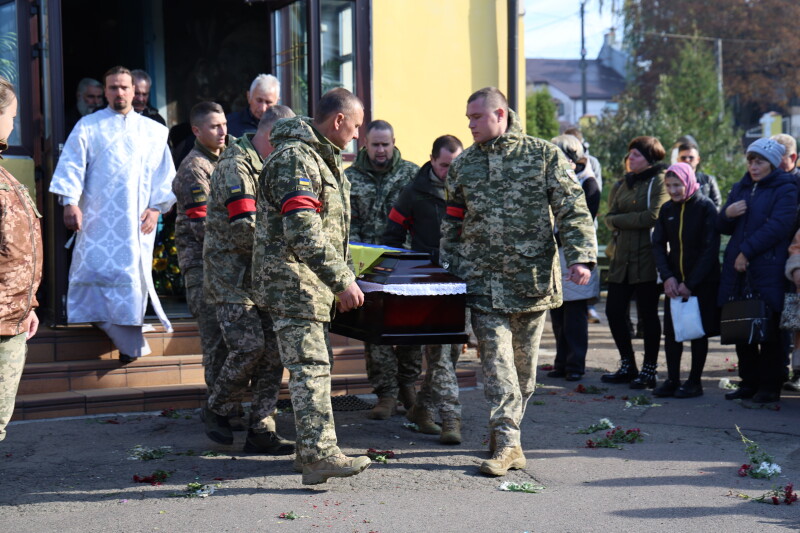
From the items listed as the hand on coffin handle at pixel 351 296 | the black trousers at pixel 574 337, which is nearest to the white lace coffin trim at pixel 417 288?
the hand on coffin handle at pixel 351 296

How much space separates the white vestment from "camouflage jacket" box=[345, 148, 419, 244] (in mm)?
1684

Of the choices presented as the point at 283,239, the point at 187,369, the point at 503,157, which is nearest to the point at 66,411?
the point at 187,369

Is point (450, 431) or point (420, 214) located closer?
point (450, 431)

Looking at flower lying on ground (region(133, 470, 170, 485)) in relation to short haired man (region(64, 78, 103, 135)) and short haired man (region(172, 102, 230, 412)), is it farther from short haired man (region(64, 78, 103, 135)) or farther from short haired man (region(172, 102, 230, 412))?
short haired man (region(64, 78, 103, 135))

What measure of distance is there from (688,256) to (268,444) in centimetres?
380

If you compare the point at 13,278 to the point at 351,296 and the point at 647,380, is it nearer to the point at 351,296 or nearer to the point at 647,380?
the point at 351,296

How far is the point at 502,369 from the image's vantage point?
577cm

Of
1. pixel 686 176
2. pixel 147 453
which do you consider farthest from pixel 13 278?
pixel 686 176

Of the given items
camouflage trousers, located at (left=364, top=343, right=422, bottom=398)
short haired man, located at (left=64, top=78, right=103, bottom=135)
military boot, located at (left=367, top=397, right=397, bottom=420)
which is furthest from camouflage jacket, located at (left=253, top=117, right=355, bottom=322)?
short haired man, located at (left=64, top=78, right=103, bottom=135)

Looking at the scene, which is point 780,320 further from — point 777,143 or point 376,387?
point 376,387

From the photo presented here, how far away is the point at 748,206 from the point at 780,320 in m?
0.92

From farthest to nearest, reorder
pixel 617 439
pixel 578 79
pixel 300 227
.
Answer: pixel 578 79 < pixel 617 439 < pixel 300 227

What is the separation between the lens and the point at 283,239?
17.5 ft

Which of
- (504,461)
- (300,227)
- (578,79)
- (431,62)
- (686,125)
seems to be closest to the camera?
(300,227)
